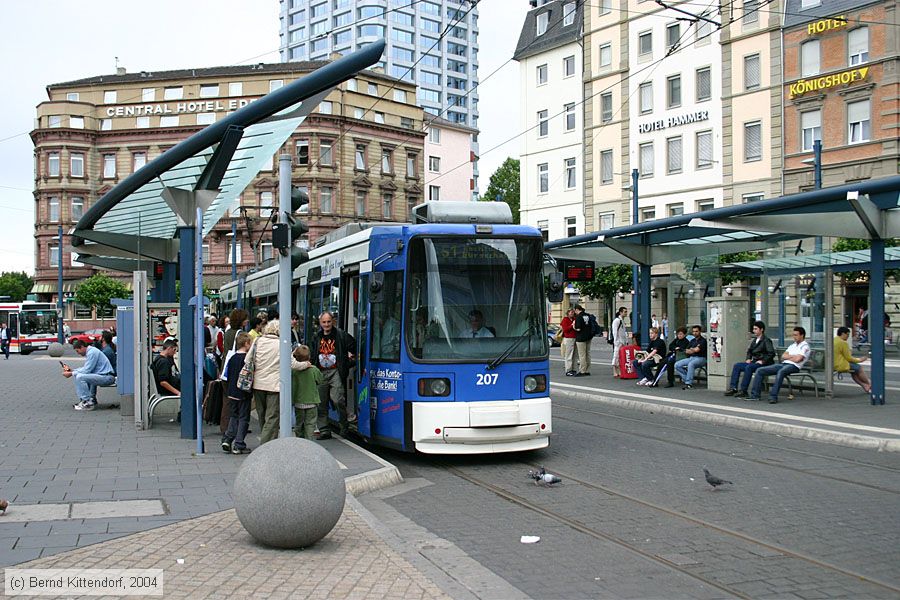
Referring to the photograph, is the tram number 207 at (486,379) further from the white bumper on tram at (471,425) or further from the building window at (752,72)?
the building window at (752,72)

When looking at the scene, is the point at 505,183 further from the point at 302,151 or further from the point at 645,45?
the point at 645,45

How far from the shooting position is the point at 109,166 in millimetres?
75812

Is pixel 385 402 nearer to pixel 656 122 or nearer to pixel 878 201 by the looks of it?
pixel 878 201

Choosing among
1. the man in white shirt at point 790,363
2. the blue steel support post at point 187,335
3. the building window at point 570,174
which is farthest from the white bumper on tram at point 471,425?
Answer: the building window at point 570,174

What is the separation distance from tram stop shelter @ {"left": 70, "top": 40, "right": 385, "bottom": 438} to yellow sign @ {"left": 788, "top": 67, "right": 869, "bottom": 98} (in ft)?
107

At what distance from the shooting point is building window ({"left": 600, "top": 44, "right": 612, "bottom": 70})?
53531 millimetres

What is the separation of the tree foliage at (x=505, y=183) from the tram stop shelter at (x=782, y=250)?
68671mm

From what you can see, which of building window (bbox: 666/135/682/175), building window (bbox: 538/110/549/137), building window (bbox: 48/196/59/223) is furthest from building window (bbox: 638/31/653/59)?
building window (bbox: 48/196/59/223)

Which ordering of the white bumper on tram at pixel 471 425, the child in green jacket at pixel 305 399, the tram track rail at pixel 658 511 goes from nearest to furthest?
the tram track rail at pixel 658 511 → the white bumper on tram at pixel 471 425 → the child in green jacket at pixel 305 399

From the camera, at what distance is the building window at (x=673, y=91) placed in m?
49.7

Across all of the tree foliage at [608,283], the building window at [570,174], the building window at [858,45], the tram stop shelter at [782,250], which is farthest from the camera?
the building window at [570,174]

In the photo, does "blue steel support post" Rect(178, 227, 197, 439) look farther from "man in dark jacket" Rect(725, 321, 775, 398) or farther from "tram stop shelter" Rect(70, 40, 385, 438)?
"man in dark jacket" Rect(725, 321, 775, 398)

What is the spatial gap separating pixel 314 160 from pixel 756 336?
5860 cm

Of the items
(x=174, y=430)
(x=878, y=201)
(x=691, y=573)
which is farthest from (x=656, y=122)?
(x=691, y=573)
